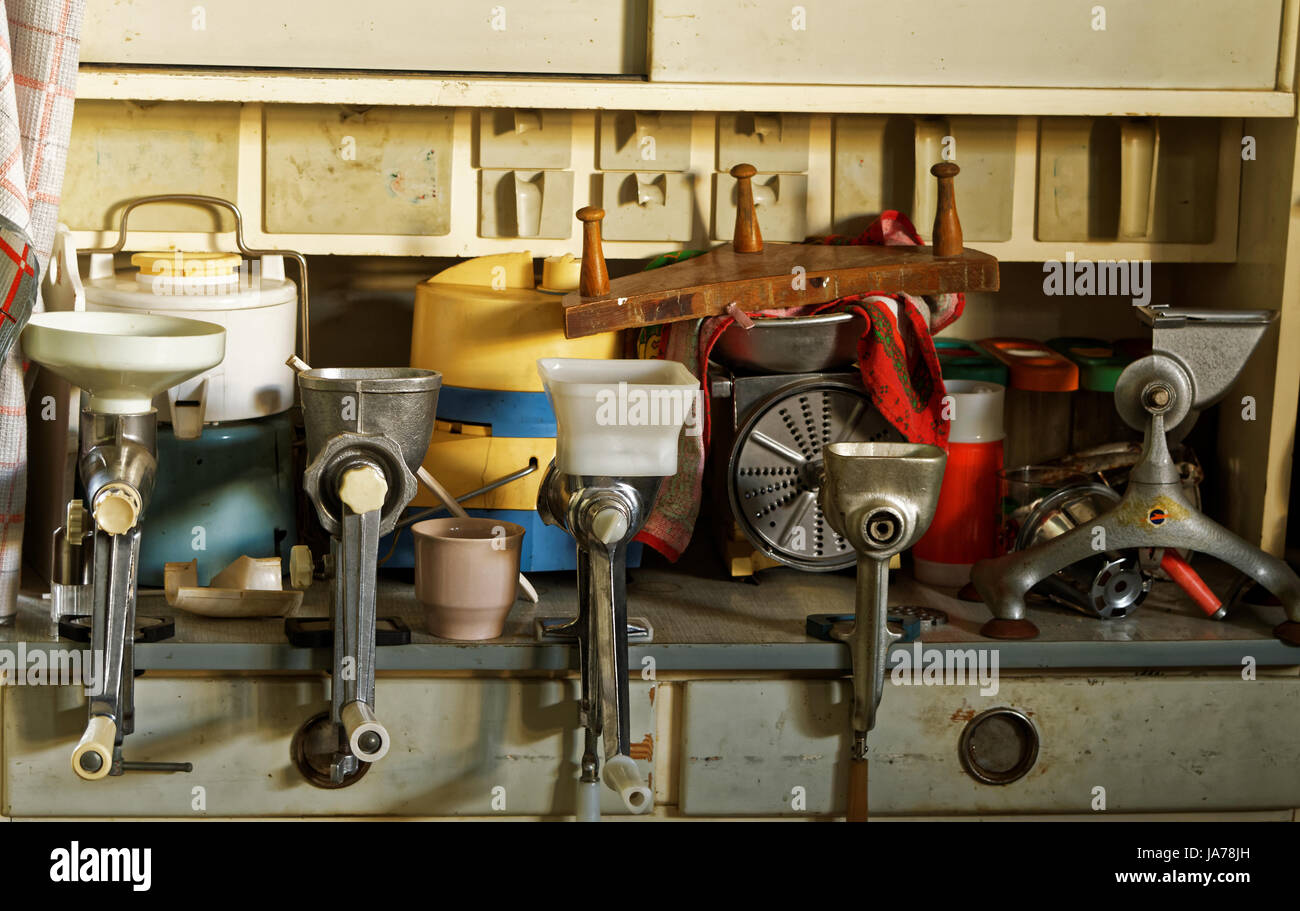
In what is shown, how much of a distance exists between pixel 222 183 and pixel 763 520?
2.73 feet

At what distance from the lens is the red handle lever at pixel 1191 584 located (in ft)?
5.44

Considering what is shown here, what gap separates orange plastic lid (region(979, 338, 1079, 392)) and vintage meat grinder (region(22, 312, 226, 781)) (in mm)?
1038

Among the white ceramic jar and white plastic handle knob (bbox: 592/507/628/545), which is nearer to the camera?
white plastic handle knob (bbox: 592/507/628/545)

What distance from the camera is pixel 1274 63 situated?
1763 mm

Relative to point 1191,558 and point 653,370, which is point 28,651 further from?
point 1191,558

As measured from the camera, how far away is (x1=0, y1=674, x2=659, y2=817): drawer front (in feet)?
5.01

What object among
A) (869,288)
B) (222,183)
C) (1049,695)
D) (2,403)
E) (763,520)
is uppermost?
(222,183)

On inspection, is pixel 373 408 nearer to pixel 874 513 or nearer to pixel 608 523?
pixel 608 523

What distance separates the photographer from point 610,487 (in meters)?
1.42

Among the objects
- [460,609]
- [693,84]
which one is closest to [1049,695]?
[460,609]
